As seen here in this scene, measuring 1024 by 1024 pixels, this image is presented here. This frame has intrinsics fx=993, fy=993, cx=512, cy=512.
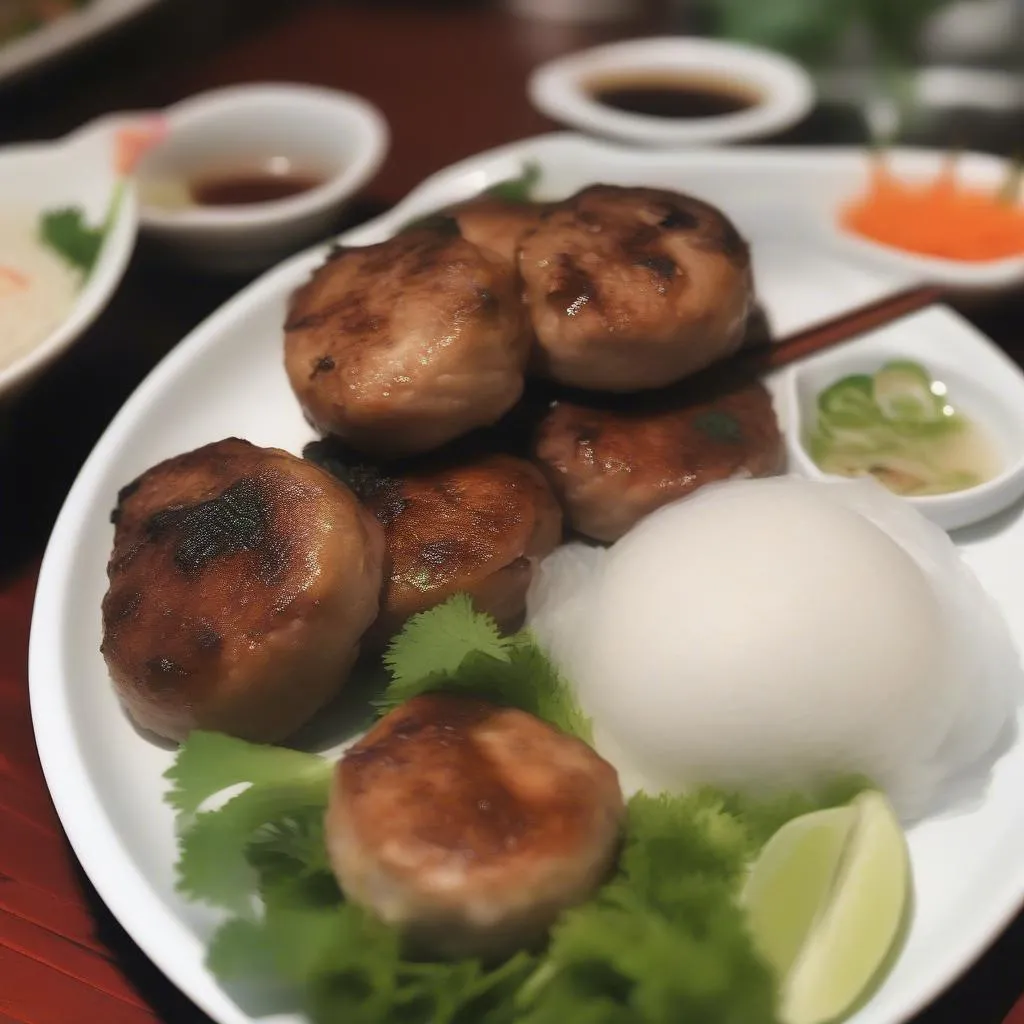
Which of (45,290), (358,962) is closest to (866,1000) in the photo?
(358,962)

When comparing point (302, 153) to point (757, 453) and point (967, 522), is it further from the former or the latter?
point (967, 522)

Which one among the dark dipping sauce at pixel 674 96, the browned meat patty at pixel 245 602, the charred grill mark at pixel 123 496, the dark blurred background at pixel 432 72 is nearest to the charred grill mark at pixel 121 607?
the browned meat patty at pixel 245 602

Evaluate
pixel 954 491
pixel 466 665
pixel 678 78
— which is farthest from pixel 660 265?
pixel 678 78

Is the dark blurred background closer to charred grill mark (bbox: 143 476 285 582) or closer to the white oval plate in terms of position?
the white oval plate

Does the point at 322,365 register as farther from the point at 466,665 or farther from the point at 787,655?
the point at 787,655

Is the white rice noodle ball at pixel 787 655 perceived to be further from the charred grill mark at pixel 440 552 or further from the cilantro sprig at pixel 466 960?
the charred grill mark at pixel 440 552

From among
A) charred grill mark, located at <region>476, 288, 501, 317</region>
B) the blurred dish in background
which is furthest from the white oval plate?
the blurred dish in background
